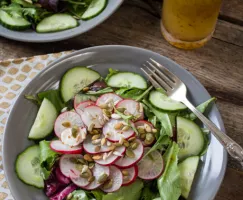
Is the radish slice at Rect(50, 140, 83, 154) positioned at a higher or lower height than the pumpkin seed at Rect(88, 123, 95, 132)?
lower

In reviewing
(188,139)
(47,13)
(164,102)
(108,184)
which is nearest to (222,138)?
(188,139)

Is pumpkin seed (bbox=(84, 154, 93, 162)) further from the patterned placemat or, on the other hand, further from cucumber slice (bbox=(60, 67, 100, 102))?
the patterned placemat

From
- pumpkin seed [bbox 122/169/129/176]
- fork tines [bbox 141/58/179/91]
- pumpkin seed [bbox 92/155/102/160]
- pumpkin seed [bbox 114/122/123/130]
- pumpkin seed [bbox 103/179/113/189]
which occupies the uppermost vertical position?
fork tines [bbox 141/58/179/91]

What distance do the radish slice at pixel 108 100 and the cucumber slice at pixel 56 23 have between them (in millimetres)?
378

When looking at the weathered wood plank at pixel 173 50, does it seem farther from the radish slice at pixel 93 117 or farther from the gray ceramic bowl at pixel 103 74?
the radish slice at pixel 93 117

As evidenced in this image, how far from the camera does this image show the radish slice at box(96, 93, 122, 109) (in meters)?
1.35

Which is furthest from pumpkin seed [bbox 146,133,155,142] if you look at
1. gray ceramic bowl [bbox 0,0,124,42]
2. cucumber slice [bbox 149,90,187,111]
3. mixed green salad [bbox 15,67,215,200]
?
gray ceramic bowl [bbox 0,0,124,42]

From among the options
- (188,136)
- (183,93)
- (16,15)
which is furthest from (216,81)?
(16,15)

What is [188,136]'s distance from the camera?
134 cm

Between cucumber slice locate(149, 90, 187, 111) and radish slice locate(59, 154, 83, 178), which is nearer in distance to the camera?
radish slice locate(59, 154, 83, 178)

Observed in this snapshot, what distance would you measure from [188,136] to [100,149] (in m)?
0.28

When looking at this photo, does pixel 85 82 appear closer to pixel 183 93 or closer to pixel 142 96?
pixel 142 96

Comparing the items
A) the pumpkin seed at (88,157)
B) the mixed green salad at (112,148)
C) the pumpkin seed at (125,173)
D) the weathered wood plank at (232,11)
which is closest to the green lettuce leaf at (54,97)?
the mixed green salad at (112,148)

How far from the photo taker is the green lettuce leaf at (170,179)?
1.22 metres
